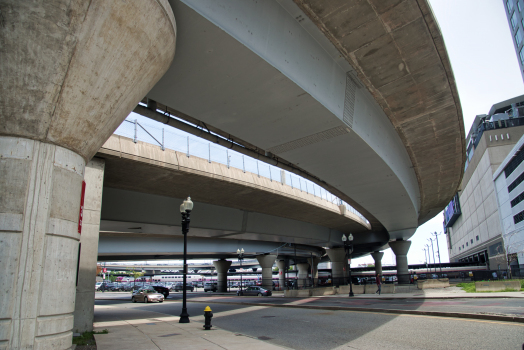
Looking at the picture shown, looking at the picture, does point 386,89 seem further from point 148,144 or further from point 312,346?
point 148,144

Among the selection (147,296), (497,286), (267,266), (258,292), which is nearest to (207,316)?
(497,286)

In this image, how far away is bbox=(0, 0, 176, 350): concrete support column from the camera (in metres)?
5.29

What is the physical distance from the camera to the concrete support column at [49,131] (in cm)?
529

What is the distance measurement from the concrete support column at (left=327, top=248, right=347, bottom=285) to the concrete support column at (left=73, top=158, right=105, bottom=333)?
43.9 meters

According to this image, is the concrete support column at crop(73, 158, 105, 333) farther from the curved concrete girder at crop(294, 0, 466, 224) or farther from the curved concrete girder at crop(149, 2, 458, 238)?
the curved concrete girder at crop(294, 0, 466, 224)

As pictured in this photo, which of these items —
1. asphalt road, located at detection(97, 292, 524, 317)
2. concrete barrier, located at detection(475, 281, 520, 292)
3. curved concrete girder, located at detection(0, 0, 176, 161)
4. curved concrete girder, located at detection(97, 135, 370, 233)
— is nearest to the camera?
curved concrete girder, located at detection(0, 0, 176, 161)

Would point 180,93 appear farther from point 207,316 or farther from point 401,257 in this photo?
point 401,257

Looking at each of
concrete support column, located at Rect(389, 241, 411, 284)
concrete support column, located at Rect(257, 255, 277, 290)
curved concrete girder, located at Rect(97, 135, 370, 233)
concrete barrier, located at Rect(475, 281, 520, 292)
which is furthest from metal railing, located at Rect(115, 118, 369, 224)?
concrete support column, located at Rect(257, 255, 277, 290)

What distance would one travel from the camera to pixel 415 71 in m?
11.0

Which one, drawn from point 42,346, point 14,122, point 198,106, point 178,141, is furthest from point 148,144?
point 42,346

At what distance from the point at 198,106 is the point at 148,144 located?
20.0 feet

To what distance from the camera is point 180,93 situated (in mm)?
10234

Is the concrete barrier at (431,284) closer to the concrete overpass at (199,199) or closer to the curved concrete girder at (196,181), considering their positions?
the concrete overpass at (199,199)

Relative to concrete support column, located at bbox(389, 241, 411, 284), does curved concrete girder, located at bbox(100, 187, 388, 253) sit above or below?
above
